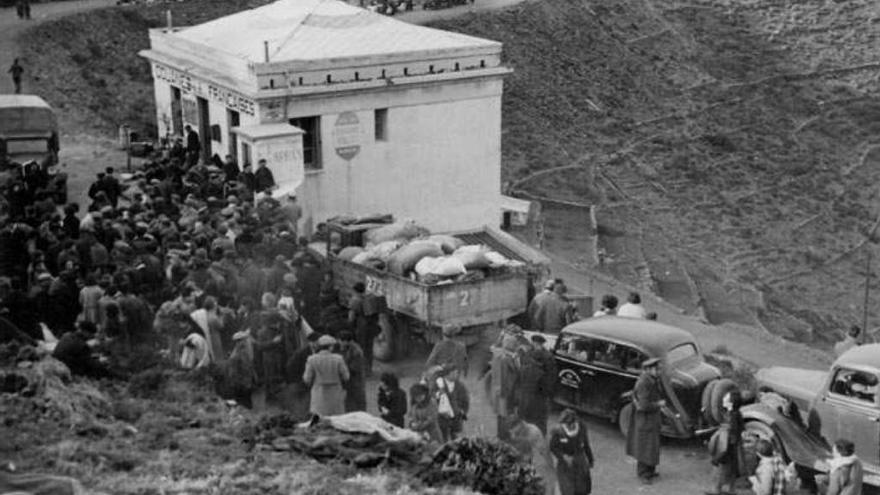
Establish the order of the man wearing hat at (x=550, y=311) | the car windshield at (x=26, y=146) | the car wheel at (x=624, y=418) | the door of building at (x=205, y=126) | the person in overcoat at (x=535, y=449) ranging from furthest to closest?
the door of building at (x=205, y=126)
the car windshield at (x=26, y=146)
the man wearing hat at (x=550, y=311)
the car wheel at (x=624, y=418)
the person in overcoat at (x=535, y=449)

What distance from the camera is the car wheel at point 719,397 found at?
1723cm

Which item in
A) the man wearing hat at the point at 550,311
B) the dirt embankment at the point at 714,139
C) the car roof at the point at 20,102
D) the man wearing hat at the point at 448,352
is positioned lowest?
the dirt embankment at the point at 714,139

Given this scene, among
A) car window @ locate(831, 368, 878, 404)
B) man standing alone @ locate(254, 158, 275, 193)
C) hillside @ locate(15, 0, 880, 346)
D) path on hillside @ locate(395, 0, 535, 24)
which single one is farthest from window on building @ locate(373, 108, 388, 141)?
path on hillside @ locate(395, 0, 535, 24)

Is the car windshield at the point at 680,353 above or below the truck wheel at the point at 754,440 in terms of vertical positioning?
above

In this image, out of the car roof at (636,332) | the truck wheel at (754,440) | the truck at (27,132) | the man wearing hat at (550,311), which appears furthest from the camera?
the truck at (27,132)

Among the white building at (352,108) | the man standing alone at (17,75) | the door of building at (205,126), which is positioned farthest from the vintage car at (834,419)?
the man standing alone at (17,75)

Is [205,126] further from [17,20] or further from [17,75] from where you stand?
[17,20]

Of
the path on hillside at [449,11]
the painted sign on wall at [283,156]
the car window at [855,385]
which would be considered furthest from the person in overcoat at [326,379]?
the path on hillside at [449,11]

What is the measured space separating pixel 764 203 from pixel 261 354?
33535mm

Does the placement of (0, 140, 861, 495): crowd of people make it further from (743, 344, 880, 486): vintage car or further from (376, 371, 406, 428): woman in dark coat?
(743, 344, 880, 486): vintage car

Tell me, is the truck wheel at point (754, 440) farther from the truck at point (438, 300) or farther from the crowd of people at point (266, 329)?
the truck at point (438, 300)

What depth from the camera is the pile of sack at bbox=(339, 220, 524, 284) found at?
819 inches

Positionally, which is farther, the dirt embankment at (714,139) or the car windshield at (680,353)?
the dirt embankment at (714,139)

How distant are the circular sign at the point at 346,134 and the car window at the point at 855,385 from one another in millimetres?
14232
